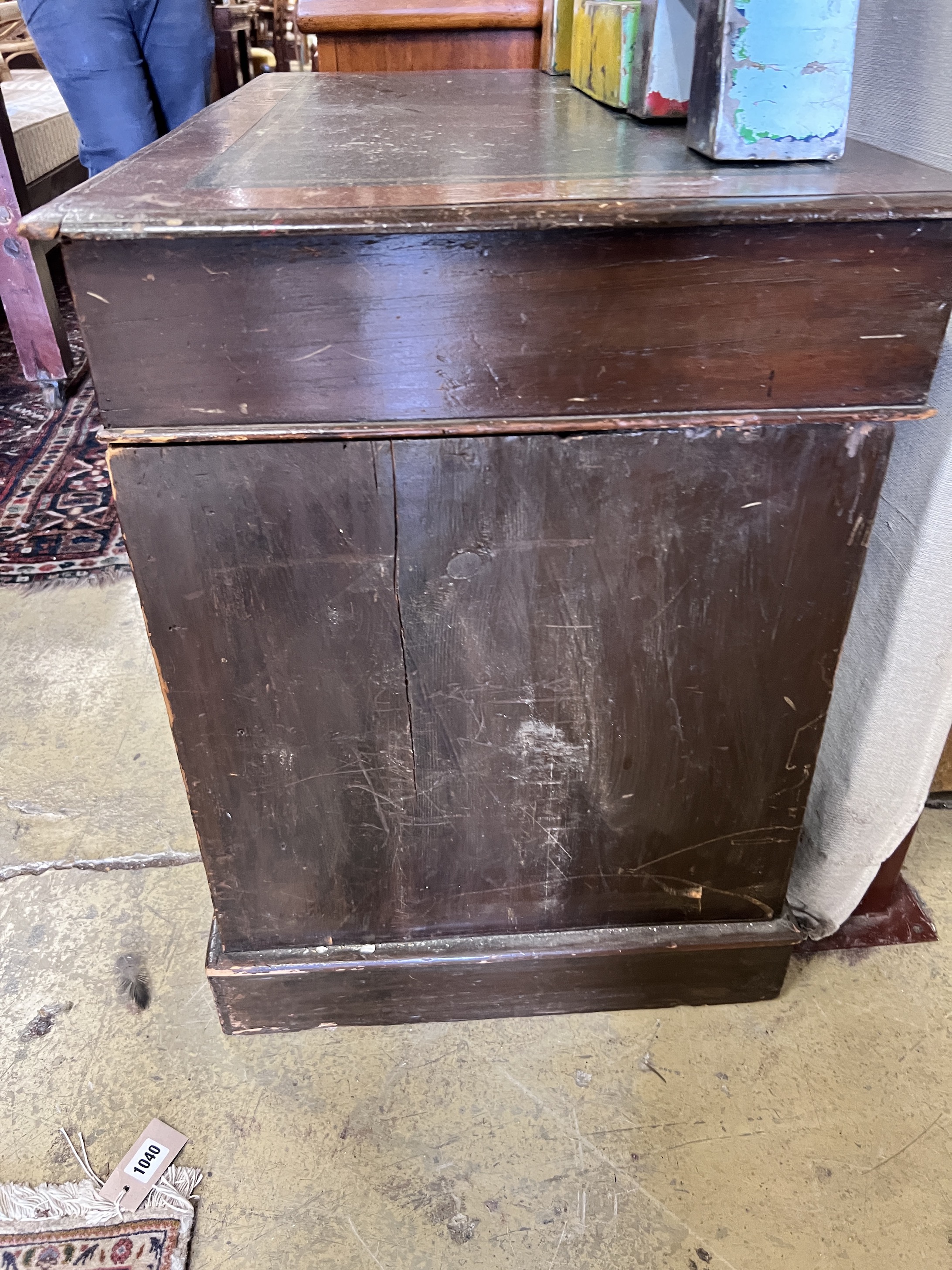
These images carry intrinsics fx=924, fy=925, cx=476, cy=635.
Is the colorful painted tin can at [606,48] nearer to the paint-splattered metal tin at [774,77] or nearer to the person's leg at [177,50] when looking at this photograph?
the paint-splattered metal tin at [774,77]

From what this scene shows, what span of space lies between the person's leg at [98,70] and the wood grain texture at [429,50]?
0.49m

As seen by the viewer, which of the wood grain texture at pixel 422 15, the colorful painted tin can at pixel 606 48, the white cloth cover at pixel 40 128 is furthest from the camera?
the white cloth cover at pixel 40 128

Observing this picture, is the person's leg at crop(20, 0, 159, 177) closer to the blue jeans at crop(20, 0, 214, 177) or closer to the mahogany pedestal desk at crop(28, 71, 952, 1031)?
the blue jeans at crop(20, 0, 214, 177)

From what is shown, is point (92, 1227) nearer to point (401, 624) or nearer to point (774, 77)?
point (401, 624)

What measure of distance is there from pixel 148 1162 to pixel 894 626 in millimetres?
977

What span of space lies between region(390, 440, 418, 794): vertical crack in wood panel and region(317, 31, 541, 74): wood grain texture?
1.56 m

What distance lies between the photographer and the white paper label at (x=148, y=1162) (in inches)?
38.4

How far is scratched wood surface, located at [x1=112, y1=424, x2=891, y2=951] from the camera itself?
0.78m

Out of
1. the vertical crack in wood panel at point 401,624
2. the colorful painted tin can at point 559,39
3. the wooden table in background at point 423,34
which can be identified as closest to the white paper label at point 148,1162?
the vertical crack in wood panel at point 401,624

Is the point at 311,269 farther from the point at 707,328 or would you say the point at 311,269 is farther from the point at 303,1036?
the point at 303,1036

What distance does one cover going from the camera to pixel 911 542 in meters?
0.92

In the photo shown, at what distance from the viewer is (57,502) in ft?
7.68

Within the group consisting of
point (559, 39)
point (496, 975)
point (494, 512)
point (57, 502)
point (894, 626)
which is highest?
point (559, 39)

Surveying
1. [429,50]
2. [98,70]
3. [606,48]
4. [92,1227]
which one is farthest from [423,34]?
[92,1227]
